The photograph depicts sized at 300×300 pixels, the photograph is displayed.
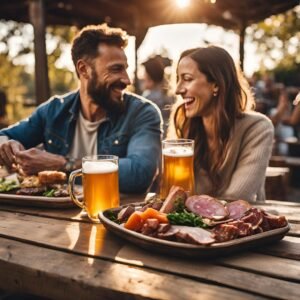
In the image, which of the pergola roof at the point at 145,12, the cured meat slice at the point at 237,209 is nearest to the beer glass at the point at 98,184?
the cured meat slice at the point at 237,209

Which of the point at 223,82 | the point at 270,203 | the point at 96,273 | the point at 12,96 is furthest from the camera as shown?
the point at 12,96

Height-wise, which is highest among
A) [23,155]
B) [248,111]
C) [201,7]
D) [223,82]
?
[201,7]

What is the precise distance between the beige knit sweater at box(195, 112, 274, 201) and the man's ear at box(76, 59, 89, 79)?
108cm

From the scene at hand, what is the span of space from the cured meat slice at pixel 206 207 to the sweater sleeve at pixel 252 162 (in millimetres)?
680

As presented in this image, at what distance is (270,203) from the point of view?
2100mm

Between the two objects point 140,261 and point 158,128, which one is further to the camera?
point 158,128

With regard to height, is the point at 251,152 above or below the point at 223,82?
below

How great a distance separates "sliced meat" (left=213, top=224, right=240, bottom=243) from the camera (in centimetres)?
137

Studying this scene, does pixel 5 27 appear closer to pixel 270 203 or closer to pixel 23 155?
pixel 23 155

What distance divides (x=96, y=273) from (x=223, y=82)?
166 centimetres

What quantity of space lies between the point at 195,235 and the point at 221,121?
135 cm

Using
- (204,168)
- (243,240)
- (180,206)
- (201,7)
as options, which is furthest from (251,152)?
(201,7)

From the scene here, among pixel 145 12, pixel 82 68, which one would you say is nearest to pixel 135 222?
pixel 82 68

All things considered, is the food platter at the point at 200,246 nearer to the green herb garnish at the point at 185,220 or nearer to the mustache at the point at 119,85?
the green herb garnish at the point at 185,220
